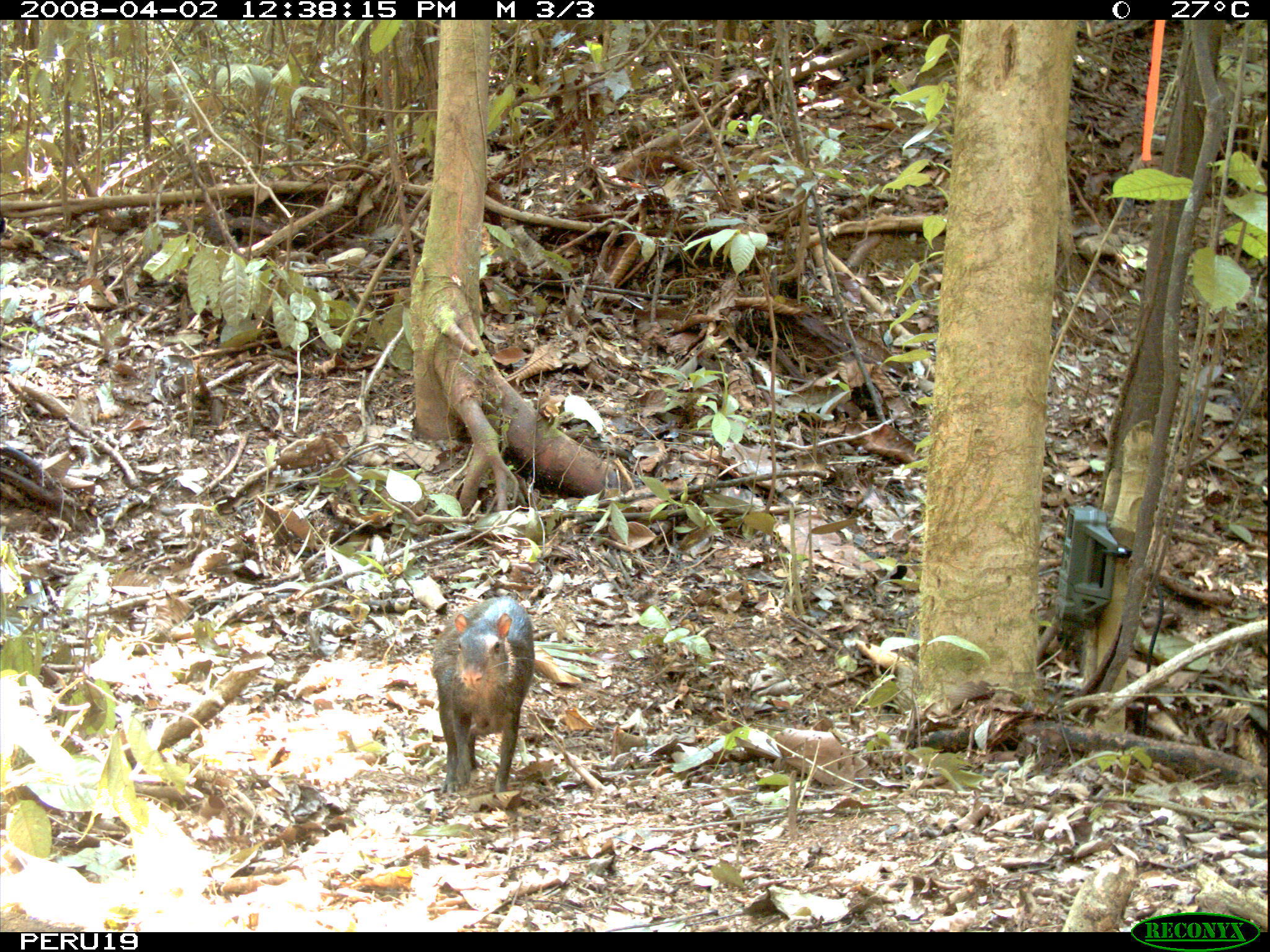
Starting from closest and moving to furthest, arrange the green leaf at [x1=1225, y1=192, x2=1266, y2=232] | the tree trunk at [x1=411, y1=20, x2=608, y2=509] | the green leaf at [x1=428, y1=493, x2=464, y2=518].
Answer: the green leaf at [x1=1225, y1=192, x2=1266, y2=232]
the tree trunk at [x1=411, y1=20, x2=608, y2=509]
the green leaf at [x1=428, y1=493, x2=464, y2=518]

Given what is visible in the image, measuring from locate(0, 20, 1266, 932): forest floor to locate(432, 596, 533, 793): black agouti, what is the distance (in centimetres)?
10

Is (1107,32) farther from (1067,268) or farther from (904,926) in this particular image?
(904,926)

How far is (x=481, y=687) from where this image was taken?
3141mm

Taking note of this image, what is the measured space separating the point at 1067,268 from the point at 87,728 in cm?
409

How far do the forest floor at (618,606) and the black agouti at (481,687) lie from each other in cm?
10

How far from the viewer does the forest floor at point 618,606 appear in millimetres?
2312

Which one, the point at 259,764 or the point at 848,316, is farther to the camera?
the point at 848,316

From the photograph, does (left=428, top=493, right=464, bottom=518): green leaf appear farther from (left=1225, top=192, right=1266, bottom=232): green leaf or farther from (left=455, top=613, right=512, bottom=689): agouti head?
(left=1225, top=192, right=1266, bottom=232): green leaf

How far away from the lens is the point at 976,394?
286 cm

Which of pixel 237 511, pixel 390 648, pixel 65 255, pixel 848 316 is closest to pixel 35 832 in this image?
pixel 390 648

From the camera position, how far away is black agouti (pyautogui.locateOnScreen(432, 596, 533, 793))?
3.13 metres
